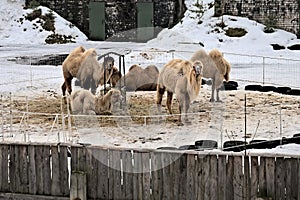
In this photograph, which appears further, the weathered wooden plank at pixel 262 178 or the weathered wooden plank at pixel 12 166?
the weathered wooden plank at pixel 12 166

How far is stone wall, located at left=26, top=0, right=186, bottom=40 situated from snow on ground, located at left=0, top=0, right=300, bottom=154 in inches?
31.3

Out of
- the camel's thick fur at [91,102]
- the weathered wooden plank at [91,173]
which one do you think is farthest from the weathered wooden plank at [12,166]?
the camel's thick fur at [91,102]

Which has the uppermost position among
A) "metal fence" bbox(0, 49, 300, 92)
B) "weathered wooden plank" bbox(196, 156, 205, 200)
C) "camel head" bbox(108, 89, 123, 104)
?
"weathered wooden plank" bbox(196, 156, 205, 200)

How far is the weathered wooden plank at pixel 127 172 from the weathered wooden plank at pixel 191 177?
709mm

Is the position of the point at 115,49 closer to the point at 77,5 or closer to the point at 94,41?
the point at 94,41

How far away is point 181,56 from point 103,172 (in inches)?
548

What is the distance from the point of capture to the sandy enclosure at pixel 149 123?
459 inches

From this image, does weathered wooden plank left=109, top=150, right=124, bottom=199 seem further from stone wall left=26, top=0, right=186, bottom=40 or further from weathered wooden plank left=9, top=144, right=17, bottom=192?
stone wall left=26, top=0, right=186, bottom=40

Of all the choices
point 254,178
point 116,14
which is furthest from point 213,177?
point 116,14

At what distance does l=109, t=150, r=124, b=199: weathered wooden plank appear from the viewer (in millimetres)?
7945

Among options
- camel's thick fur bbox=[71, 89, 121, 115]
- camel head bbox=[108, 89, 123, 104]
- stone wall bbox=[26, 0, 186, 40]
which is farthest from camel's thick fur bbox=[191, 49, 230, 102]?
stone wall bbox=[26, 0, 186, 40]

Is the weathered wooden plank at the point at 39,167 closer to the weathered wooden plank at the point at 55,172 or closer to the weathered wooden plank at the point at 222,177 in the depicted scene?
the weathered wooden plank at the point at 55,172

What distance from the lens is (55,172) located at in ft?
27.1

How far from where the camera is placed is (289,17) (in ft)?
91.7
